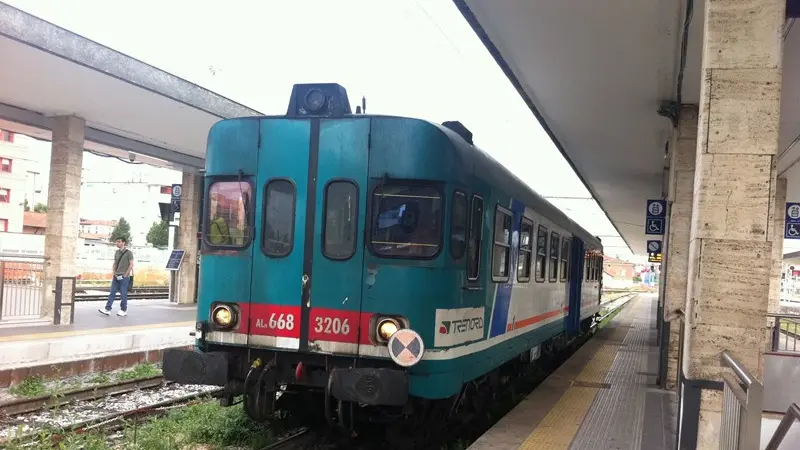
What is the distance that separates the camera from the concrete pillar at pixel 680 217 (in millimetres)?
9773

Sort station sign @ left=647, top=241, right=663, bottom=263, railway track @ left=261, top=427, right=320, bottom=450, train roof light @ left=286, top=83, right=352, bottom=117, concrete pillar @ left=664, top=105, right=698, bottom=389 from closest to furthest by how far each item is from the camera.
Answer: train roof light @ left=286, top=83, right=352, bottom=117, railway track @ left=261, top=427, right=320, bottom=450, concrete pillar @ left=664, top=105, right=698, bottom=389, station sign @ left=647, top=241, right=663, bottom=263

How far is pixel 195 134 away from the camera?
15758 mm

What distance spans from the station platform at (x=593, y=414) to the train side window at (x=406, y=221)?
78.7 inches

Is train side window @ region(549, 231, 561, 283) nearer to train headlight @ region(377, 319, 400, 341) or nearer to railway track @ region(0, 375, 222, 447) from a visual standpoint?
train headlight @ region(377, 319, 400, 341)

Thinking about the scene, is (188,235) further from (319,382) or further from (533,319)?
(319,382)

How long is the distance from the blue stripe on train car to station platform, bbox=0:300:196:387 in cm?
659

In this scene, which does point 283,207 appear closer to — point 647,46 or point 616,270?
point 647,46

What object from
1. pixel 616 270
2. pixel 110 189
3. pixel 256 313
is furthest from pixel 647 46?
pixel 616 270

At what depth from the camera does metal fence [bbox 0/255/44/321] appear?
12.4 metres

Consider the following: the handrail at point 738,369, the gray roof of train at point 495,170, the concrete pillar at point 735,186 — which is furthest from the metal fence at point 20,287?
the handrail at point 738,369

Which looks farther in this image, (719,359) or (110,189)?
(110,189)

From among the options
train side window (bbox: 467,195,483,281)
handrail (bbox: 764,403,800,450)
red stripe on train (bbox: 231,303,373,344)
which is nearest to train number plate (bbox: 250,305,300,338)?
red stripe on train (bbox: 231,303,373,344)

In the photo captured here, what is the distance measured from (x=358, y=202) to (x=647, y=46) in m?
4.67

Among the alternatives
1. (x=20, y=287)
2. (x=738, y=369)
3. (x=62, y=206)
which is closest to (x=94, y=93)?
(x=62, y=206)
